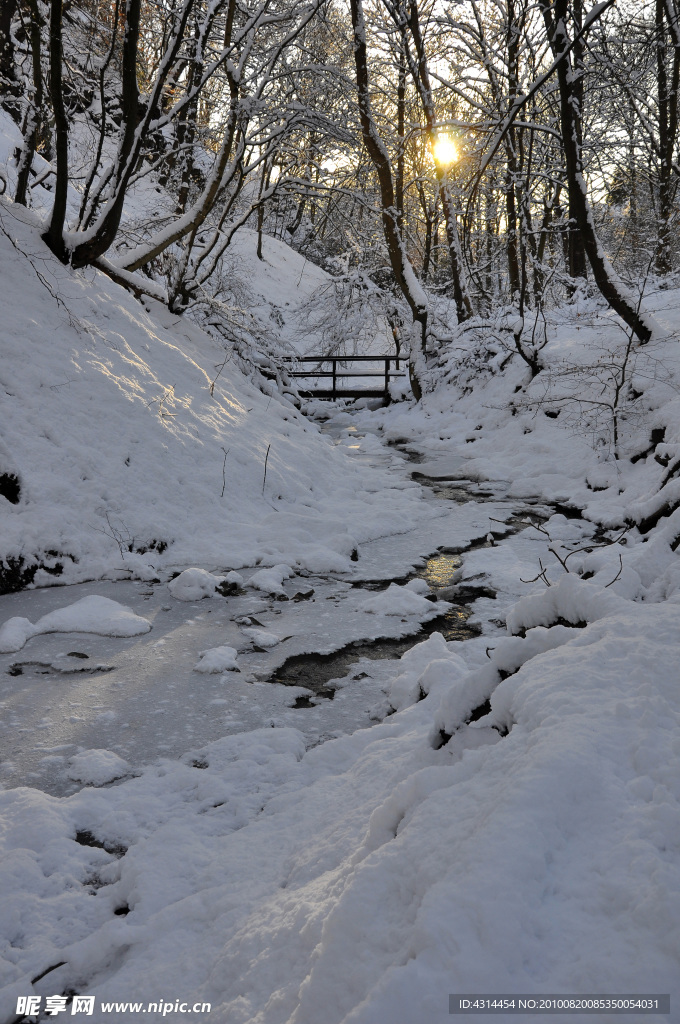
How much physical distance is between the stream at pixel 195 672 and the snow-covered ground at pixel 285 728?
2cm

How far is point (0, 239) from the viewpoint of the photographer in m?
5.74

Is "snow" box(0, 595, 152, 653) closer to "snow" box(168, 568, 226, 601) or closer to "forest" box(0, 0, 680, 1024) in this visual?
"forest" box(0, 0, 680, 1024)

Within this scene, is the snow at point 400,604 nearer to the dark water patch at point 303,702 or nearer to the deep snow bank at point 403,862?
the dark water patch at point 303,702

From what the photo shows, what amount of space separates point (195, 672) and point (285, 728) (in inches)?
29.5

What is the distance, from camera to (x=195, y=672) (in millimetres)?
3295

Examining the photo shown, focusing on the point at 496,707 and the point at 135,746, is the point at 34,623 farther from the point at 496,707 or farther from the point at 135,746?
the point at 496,707

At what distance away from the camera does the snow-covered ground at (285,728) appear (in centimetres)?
119

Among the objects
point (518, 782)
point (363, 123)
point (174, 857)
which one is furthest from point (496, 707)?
point (363, 123)

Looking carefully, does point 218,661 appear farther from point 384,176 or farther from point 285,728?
point 384,176

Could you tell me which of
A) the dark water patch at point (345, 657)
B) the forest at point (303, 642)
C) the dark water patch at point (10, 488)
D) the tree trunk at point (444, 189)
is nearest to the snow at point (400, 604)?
the forest at point (303, 642)

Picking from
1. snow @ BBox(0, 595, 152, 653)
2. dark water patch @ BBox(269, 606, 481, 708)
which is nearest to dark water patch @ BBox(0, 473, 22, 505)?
snow @ BBox(0, 595, 152, 653)

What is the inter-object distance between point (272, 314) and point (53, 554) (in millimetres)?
19435

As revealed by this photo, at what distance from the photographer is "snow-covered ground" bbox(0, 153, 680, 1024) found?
119 cm

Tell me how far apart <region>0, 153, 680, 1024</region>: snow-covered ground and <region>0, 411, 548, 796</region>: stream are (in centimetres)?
2
